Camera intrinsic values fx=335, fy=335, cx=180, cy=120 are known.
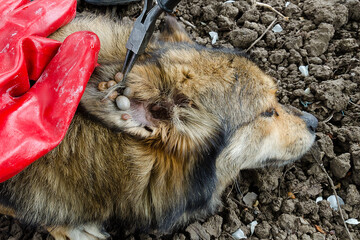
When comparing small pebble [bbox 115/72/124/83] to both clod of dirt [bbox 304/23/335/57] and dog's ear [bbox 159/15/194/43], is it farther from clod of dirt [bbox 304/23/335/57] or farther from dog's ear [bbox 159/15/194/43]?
clod of dirt [bbox 304/23/335/57]

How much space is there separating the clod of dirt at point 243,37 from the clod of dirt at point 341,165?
4.34ft

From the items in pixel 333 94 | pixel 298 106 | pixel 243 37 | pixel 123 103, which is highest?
pixel 123 103

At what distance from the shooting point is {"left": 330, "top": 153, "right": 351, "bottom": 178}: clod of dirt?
98.4 inches

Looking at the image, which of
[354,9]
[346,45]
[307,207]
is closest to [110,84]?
[307,207]

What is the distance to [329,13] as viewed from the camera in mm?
3117

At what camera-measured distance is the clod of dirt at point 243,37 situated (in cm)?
315

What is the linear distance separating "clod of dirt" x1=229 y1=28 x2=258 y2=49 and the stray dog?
4.06 feet

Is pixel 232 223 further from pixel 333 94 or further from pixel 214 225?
pixel 333 94

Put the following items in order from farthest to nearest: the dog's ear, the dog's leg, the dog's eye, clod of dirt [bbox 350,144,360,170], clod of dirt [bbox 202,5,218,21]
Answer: clod of dirt [bbox 202,5,218,21] < clod of dirt [bbox 350,144,360,170] < the dog's leg < the dog's ear < the dog's eye

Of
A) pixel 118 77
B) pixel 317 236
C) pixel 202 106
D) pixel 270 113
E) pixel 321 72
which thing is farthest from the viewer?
pixel 321 72

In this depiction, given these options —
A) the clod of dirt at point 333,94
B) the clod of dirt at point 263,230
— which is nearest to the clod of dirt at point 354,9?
the clod of dirt at point 333,94

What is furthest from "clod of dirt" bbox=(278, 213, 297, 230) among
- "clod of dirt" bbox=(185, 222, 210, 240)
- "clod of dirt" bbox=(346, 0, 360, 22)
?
"clod of dirt" bbox=(346, 0, 360, 22)

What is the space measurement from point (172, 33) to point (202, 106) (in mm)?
710

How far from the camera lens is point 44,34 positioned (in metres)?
1.67
